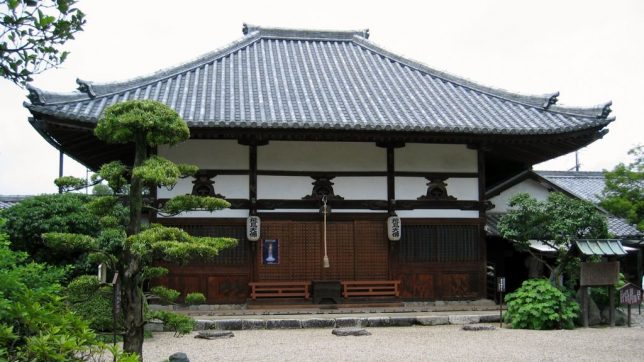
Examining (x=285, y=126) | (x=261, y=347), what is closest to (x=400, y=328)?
(x=261, y=347)

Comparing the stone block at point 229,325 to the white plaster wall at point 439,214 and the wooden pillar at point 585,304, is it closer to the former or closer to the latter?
the white plaster wall at point 439,214

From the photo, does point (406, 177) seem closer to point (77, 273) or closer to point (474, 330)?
point (474, 330)

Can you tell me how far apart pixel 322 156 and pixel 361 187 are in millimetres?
1258

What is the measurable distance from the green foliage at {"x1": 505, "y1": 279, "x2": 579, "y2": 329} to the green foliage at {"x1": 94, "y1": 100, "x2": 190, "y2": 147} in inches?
356

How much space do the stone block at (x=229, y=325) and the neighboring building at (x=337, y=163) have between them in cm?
183

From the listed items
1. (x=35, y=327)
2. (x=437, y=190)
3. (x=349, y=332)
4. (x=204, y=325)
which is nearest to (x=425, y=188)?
(x=437, y=190)

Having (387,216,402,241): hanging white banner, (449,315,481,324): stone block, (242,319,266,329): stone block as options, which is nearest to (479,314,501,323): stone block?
(449,315,481,324): stone block

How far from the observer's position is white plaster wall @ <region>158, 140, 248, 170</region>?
1500 centimetres

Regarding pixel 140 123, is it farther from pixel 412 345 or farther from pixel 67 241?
pixel 412 345

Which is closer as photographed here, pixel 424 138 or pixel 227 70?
pixel 424 138

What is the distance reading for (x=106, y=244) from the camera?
543 inches

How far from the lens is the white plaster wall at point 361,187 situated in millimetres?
15523

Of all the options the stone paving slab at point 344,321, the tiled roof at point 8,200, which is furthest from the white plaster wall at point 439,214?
the tiled roof at point 8,200

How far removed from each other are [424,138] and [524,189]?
230 inches
